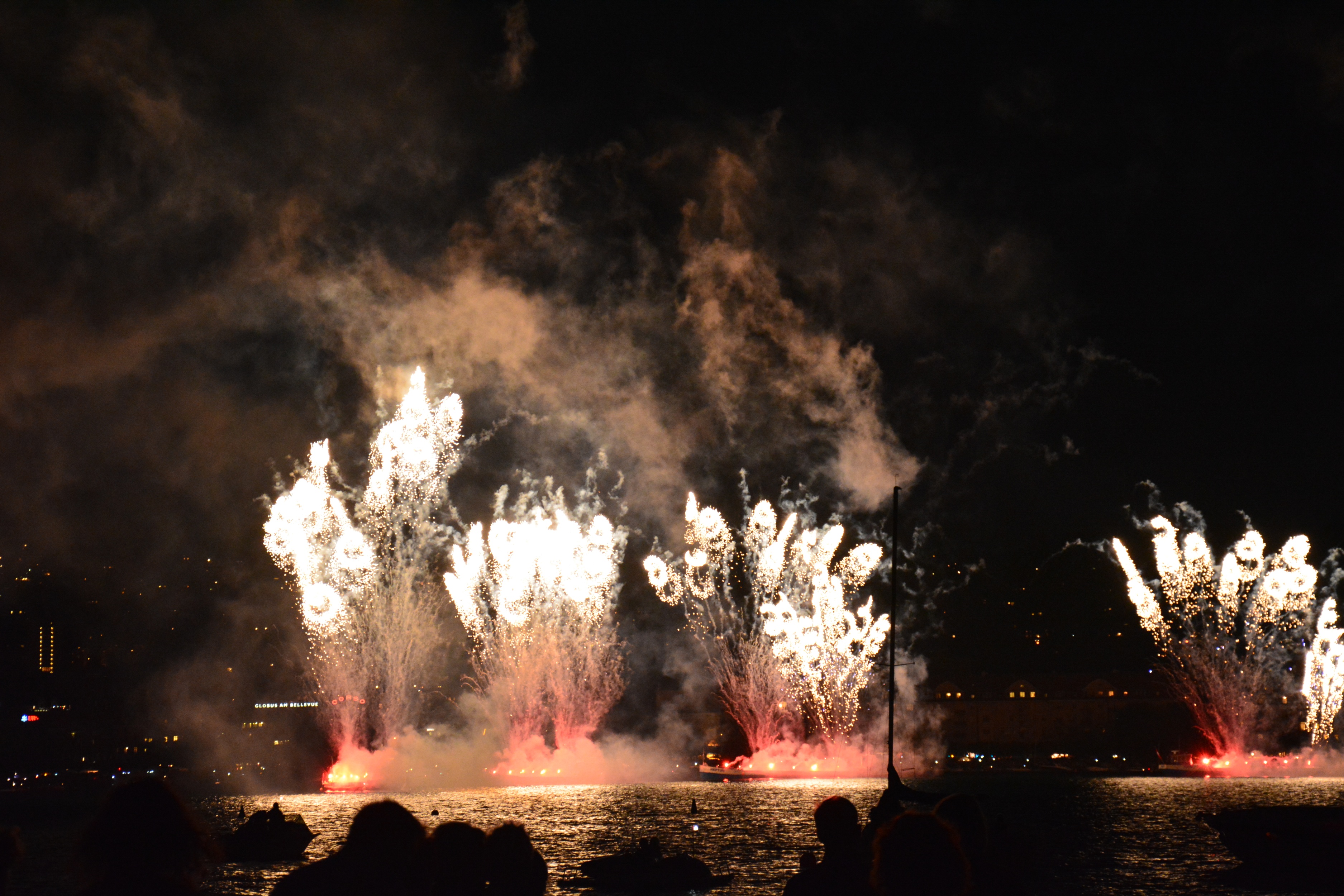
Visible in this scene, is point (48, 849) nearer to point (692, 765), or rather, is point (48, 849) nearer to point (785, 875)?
point (785, 875)

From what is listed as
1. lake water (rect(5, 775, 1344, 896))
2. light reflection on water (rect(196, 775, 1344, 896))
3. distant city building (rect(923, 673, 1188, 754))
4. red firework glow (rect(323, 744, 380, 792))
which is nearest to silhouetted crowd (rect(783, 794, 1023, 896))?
lake water (rect(5, 775, 1344, 896))

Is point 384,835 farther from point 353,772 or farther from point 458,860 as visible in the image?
point 353,772

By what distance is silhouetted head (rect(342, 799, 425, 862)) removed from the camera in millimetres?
5375

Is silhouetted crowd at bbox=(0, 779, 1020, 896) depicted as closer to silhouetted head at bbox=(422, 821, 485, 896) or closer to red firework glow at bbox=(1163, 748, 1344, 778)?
silhouetted head at bbox=(422, 821, 485, 896)

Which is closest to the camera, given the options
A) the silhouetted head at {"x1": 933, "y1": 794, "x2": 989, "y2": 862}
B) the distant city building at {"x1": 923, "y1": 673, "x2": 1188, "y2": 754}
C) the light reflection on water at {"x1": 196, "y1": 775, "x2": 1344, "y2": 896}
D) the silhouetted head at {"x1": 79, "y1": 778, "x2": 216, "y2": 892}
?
the silhouetted head at {"x1": 79, "y1": 778, "x2": 216, "y2": 892}

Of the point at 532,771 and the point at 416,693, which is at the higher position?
the point at 416,693

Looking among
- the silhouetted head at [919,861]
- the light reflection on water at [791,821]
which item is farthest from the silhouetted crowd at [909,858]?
the light reflection on water at [791,821]

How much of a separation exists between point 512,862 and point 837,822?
8.70 feet

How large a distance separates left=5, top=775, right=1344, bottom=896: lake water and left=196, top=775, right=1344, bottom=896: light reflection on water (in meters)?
0.20

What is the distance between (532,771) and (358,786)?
16.2 m

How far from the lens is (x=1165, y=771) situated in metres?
144

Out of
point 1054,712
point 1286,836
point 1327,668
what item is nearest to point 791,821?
point 1286,836

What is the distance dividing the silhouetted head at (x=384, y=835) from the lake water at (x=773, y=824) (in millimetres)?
7347

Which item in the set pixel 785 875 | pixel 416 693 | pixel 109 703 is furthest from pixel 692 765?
pixel 785 875
